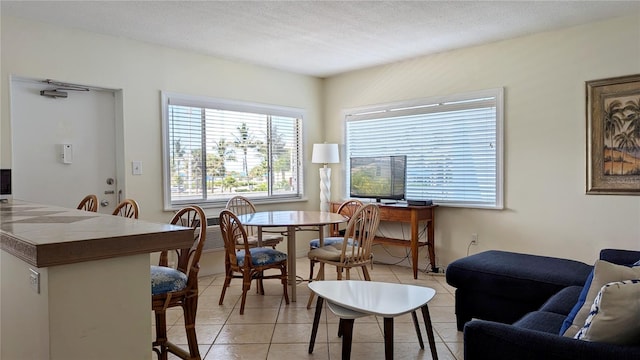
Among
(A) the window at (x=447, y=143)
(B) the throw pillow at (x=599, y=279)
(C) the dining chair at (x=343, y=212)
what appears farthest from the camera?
(A) the window at (x=447, y=143)

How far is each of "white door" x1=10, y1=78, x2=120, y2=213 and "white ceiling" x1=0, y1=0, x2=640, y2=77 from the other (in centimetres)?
66

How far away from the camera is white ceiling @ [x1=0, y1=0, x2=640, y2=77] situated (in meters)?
3.36

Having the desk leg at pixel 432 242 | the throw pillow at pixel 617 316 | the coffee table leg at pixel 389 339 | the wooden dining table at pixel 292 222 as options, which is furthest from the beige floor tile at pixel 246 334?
the desk leg at pixel 432 242

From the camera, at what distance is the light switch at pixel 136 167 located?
420 centimetres

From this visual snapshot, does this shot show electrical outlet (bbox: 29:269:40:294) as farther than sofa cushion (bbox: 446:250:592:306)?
No

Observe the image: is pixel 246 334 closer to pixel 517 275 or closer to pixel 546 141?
pixel 517 275

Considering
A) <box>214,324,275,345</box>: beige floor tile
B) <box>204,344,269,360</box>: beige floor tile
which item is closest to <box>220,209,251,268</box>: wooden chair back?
<box>214,324,275,345</box>: beige floor tile

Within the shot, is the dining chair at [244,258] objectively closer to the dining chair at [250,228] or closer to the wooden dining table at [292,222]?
the wooden dining table at [292,222]

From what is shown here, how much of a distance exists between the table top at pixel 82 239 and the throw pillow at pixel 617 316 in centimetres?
143

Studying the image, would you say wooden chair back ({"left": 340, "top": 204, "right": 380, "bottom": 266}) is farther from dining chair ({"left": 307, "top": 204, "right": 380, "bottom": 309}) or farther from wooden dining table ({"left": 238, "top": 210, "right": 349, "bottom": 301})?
wooden dining table ({"left": 238, "top": 210, "right": 349, "bottom": 301})

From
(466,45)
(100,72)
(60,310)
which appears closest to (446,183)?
(466,45)

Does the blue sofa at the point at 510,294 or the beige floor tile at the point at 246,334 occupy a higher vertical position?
the blue sofa at the point at 510,294

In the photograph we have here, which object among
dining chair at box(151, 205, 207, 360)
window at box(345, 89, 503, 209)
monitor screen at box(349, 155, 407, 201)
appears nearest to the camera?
dining chair at box(151, 205, 207, 360)

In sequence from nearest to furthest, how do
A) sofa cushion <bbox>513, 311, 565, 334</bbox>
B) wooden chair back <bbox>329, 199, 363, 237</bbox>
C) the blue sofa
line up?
the blue sofa
sofa cushion <bbox>513, 311, 565, 334</bbox>
wooden chair back <bbox>329, 199, 363, 237</bbox>
